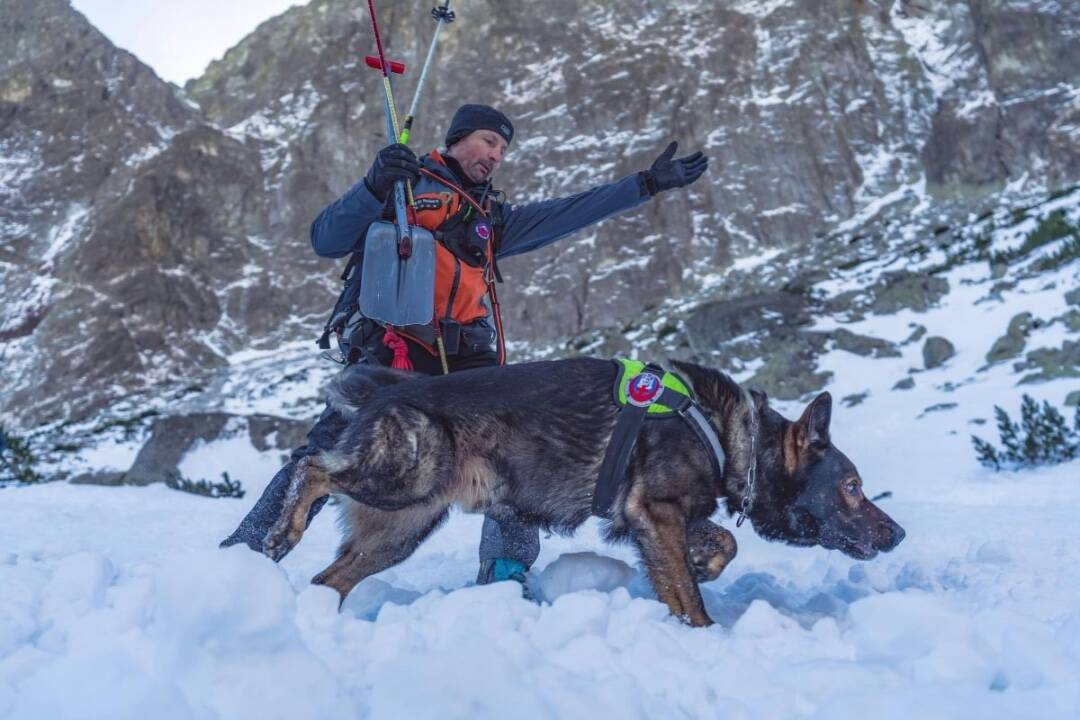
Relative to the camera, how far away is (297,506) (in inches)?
124

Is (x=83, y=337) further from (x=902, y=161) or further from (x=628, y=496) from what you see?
(x=628, y=496)

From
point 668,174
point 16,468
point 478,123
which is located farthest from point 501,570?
point 16,468

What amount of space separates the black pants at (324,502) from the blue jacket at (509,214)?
610mm

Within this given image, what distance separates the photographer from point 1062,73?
4659 centimetres

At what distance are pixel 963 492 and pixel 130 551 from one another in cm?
718

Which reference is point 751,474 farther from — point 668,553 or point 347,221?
point 347,221

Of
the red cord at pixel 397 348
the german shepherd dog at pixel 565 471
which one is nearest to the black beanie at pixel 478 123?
the red cord at pixel 397 348

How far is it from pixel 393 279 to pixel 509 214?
1.04m

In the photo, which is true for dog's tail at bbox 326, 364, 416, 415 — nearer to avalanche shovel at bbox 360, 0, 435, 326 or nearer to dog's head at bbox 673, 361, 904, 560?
avalanche shovel at bbox 360, 0, 435, 326

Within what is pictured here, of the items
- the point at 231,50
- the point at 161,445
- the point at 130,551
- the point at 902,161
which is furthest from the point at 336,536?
Answer: the point at 231,50

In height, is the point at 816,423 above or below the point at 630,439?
below

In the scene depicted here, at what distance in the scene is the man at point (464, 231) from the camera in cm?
410

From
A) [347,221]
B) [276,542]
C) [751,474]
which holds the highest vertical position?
[347,221]

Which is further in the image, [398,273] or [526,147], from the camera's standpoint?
[526,147]
